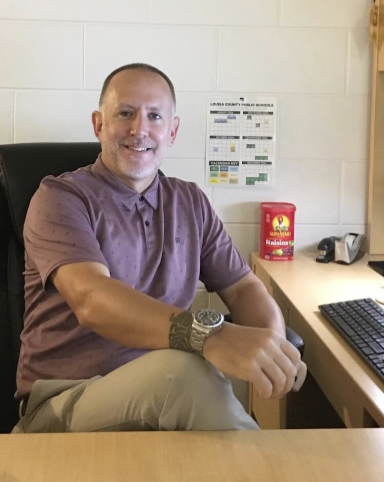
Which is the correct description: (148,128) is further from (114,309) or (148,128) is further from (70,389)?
(70,389)

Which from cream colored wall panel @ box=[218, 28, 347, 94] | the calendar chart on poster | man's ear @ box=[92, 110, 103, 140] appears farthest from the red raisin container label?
man's ear @ box=[92, 110, 103, 140]

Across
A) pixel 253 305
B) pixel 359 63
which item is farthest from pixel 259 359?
pixel 359 63

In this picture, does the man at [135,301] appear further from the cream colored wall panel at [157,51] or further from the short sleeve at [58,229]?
the cream colored wall panel at [157,51]

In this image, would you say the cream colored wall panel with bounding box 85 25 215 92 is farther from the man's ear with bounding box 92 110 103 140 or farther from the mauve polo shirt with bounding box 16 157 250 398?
the mauve polo shirt with bounding box 16 157 250 398

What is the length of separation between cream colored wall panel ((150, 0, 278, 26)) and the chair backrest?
76 centimetres

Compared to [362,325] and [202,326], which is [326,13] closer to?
[362,325]

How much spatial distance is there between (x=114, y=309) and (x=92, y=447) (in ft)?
1.20

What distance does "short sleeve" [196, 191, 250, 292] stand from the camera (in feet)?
5.58

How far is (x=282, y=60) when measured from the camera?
7.28ft

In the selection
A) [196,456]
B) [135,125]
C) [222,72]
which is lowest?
[196,456]

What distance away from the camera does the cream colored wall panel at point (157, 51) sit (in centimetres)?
217

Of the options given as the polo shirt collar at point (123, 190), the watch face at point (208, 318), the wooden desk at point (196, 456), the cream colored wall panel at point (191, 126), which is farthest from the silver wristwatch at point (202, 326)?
the cream colored wall panel at point (191, 126)

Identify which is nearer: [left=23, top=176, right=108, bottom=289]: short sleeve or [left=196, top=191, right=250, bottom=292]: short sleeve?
[left=23, top=176, right=108, bottom=289]: short sleeve

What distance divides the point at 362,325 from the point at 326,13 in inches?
49.2
